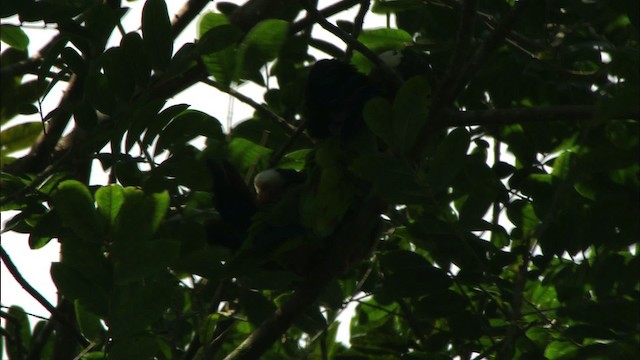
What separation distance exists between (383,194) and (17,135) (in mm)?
2592

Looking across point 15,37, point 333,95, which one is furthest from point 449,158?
point 15,37

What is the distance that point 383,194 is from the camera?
6.91 ft

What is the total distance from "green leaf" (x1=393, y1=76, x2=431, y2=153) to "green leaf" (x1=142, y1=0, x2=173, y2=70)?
676 millimetres

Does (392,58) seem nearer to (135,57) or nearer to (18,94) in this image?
(135,57)

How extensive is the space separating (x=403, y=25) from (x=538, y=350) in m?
1.53

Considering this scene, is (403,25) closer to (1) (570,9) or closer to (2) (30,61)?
(1) (570,9)

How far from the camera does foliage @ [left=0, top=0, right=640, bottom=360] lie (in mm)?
2141

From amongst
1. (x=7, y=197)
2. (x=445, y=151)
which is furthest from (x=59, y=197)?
(x=445, y=151)

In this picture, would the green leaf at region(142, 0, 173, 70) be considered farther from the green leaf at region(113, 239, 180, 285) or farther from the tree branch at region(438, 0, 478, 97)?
the tree branch at region(438, 0, 478, 97)

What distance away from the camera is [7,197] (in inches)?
97.7

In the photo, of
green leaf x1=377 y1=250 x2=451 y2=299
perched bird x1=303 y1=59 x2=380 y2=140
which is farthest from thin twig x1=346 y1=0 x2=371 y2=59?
green leaf x1=377 y1=250 x2=451 y2=299

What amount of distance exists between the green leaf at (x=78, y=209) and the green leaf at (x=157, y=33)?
0.43 meters

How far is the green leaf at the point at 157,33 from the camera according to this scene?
2.39 meters

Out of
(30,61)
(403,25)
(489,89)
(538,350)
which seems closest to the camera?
(538,350)
